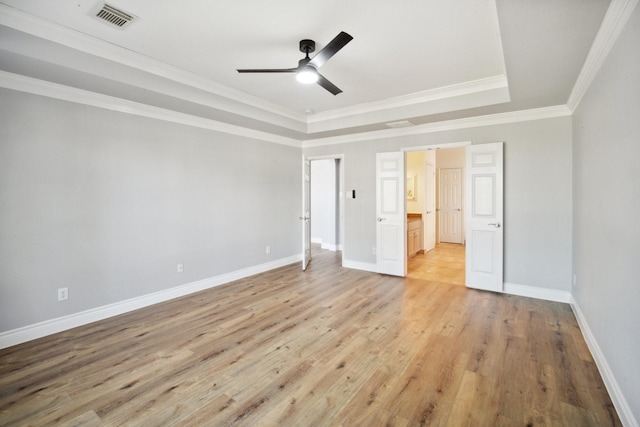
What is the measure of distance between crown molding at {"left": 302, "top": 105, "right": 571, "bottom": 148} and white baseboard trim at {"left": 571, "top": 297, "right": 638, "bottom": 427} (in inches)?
102

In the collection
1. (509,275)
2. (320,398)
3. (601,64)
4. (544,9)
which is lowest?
(320,398)

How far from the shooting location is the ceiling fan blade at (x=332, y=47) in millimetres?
2211

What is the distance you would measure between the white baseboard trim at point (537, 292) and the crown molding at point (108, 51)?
184 inches

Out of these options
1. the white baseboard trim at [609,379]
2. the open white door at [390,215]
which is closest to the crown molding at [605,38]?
the white baseboard trim at [609,379]

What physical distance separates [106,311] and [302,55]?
147 inches

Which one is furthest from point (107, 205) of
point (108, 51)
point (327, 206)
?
point (327, 206)

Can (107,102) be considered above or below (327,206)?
above

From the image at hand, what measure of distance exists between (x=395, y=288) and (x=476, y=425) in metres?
2.74

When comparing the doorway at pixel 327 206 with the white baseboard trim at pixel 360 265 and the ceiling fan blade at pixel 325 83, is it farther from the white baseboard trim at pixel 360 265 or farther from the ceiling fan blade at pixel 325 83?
the ceiling fan blade at pixel 325 83

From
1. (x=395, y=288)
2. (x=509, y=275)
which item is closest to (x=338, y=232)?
(x=395, y=288)

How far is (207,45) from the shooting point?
9.46 feet

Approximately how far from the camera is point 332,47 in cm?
238

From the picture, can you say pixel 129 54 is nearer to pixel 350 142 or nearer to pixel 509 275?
pixel 350 142

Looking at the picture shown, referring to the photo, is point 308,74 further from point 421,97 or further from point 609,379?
point 609,379
